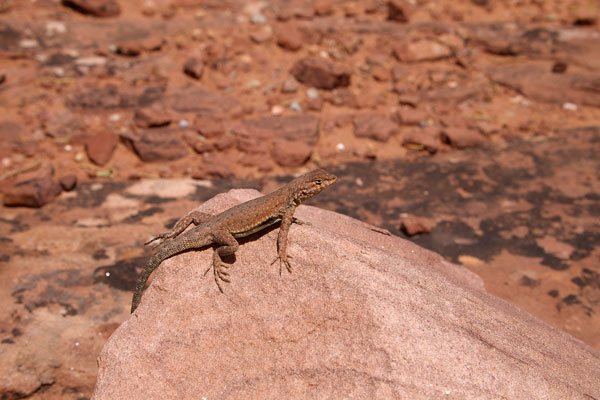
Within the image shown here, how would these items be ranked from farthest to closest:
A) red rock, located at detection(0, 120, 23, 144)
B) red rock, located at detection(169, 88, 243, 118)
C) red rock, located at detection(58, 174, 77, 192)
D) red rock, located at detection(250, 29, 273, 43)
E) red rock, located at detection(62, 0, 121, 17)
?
red rock, located at detection(62, 0, 121, 17)
red rock, located at detection(250, 29, 273, 43)
red rock, located at detection(169, 88, 243, 118)
red rock, located at detection(0, 120, 23, 144)
red rock, located at detection(58, 174, 77, 192)

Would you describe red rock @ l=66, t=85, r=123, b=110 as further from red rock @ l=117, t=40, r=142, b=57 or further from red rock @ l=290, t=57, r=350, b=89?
red rock @ l=290, t=57, r=350, b=89

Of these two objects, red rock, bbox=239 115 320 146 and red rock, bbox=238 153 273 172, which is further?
red rock, bbox=239 115 320 146

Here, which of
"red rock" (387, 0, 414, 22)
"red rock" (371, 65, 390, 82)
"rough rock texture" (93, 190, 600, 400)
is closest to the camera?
"rough rock texture" (93, 190, 600, 400)

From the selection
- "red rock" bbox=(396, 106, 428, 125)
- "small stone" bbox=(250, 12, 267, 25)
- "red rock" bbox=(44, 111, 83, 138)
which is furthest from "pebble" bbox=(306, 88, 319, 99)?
"red rock" bbox=(44, 111, 83, 138)

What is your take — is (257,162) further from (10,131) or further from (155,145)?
(10,131)

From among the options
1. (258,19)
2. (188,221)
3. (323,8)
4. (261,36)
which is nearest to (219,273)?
(188,221)
